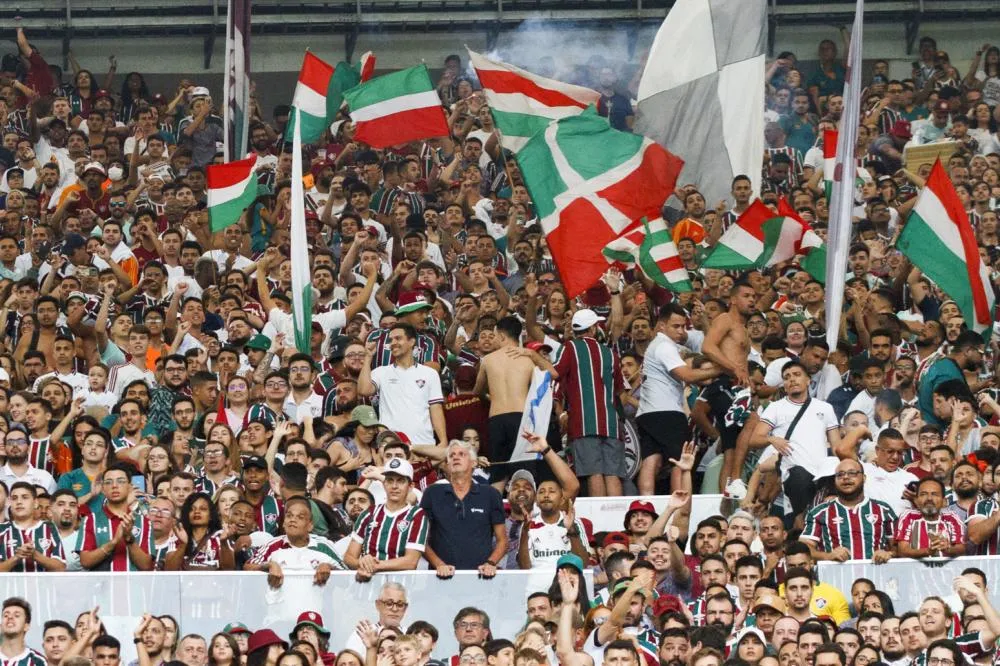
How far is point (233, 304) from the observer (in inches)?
727

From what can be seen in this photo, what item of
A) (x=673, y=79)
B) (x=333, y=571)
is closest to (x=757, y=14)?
(x=673, y=79)

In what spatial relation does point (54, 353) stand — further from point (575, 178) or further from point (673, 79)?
point (673, 79)

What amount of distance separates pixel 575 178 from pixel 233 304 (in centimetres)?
270

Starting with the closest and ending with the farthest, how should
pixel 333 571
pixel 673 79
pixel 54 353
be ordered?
pixel 333 571, pixel 54 353, pixel 673 79

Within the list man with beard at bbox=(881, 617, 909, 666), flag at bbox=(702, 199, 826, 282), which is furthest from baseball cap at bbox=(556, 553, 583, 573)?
flag at bbox=(702, 199, 826, 282)

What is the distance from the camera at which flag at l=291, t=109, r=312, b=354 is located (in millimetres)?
17453

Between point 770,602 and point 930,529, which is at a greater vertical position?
point 930,529

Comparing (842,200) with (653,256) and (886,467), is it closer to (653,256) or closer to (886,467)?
(653,256)

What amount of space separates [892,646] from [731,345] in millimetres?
3775

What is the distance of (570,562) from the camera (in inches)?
543

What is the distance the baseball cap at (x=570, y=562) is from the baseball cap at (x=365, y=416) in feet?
8.53

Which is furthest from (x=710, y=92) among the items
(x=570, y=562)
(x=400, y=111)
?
(x=570, y=562)

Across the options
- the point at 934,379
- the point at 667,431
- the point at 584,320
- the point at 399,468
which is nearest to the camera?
the point at 399,468

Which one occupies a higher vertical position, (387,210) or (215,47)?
(215,47)
